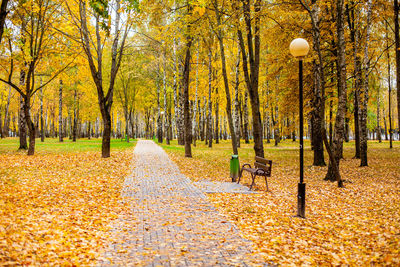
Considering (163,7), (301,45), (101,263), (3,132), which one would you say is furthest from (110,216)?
(3,132)

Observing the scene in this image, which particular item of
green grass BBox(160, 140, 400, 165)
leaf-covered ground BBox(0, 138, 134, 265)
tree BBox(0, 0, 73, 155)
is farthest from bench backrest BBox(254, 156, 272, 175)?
tree BBox(0, 0, 73, 155)

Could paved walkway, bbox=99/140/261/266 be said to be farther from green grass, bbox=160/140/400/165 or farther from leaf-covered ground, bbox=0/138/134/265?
green grass, bbox=160/140/400/165

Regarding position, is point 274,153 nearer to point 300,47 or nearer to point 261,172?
point 261,172

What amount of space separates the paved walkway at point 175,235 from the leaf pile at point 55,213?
42 cm

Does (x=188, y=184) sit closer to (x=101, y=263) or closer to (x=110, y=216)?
(x=110, y=216)

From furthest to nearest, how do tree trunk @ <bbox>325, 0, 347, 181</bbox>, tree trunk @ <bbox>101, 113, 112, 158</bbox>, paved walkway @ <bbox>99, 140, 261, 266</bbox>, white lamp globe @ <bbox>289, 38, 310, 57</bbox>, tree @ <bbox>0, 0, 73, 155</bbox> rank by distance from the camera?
tree trunk @ <bbox>101, 113, 112, 158</bbox> → tree @ <bbox>0, 0, 73, 155</bbox> → tree trunk @ <bbox>325, 0, 347, 181</bbox> → white lamp globe @ <bbox>289, 38, 310, 57</bbox> → paved walkway @ <bbox>99, 140, 261, 266</bbox>

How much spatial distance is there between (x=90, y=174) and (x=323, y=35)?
1355 cm

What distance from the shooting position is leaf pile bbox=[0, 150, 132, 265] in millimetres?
3998

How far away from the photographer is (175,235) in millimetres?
4898

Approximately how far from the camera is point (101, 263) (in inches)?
152

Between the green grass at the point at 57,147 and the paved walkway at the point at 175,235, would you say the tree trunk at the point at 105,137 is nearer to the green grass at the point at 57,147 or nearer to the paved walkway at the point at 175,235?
the green grass at the point at 57,147

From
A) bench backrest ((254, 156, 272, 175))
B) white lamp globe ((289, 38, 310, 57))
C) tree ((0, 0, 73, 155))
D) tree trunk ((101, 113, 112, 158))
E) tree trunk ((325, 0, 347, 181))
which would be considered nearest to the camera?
white lamp globe ((289, 38, 310, 57))

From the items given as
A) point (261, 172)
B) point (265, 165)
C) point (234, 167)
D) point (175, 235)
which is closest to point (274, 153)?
point (234, 167)

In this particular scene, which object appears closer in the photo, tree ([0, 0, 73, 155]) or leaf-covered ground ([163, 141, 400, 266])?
leaf-covered ground ([163, 141, 400, 266])
